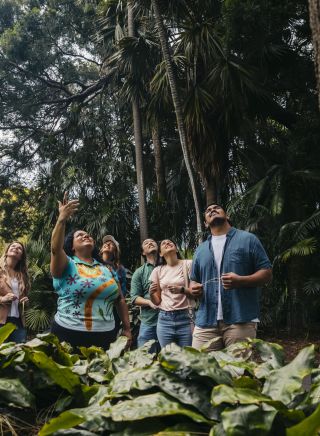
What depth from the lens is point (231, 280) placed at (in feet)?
11.7

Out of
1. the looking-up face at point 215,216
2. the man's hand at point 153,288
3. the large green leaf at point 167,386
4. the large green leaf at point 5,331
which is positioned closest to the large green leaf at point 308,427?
the large green leaf at point 167,386

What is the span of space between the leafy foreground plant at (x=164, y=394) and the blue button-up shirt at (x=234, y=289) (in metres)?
1.65

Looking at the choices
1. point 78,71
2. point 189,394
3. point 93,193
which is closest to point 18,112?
point 78,71

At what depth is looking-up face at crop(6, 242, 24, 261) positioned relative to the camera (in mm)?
5172

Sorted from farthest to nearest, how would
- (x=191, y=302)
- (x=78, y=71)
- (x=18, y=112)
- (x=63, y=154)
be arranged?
(x=78, y=71) → (x=18, y=112) → (x=63, y=154) → (x=191, y=302)

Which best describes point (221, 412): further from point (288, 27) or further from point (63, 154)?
point (63, 154)

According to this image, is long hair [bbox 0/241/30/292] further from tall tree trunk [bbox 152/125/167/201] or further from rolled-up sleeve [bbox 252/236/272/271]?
tall tree trunk [bbox 152/125/167/201]

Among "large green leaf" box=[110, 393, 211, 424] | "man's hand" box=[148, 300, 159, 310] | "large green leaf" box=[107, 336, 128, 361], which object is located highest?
"man's hand" box=[148, 300, 159, 310]

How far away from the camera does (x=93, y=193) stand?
14031 mm

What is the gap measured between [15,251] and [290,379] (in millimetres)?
4123

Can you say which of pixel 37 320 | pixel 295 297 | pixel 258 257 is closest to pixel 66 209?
pixel 258 257

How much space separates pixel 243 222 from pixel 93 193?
5.33m

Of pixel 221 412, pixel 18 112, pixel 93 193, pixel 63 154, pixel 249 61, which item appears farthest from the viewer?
pixel 18 112

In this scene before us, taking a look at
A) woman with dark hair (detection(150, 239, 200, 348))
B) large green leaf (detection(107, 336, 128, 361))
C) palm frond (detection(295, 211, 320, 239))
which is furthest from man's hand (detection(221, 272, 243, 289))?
palm frond (detection(295, 211, 320, 239))
